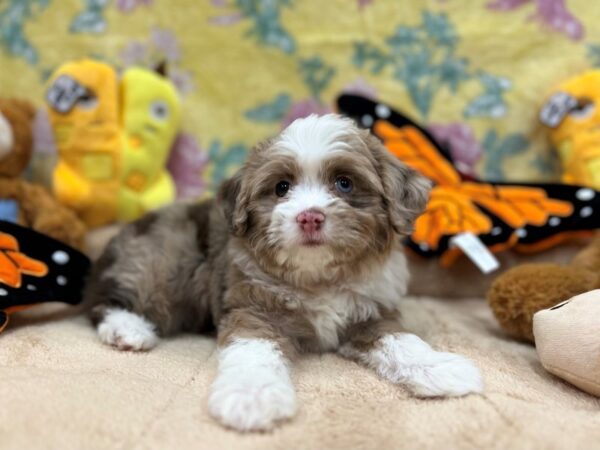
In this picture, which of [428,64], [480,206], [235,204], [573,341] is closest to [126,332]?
[235,204]

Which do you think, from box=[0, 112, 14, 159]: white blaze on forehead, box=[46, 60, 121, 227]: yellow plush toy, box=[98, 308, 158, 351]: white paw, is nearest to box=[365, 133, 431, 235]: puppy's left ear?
box=[98, 308, 158, 351]: white paw

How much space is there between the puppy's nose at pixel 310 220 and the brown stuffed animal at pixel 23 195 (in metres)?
1.67

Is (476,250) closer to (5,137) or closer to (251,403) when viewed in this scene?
(251,403)

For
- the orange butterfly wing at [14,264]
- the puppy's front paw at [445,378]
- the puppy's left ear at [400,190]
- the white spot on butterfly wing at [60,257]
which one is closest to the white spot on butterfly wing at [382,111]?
the puppy's left ear at [400,190]

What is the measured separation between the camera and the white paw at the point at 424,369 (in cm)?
197

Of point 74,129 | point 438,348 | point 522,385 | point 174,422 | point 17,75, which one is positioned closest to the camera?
point 174,422

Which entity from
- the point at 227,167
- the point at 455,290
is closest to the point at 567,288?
the point at 455,290

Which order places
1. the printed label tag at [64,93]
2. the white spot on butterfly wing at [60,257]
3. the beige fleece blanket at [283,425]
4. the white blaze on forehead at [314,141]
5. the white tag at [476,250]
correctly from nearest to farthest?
the beige fleece blanket at [283,425] → the white blaze on forehead at [314,141] → the white spot on butterfly wing at [60,257] → the white tag at [476,250] → the printed label tag at [64,93]

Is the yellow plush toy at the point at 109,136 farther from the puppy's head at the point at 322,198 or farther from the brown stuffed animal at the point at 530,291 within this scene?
the brown stuffed animal at the point at 530,291

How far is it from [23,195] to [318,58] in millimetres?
1990

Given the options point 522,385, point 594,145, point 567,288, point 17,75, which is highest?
point 594,145

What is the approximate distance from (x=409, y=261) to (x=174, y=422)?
1.98 metres

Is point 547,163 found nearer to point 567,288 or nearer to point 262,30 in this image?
point 567,288

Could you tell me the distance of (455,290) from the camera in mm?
3438
